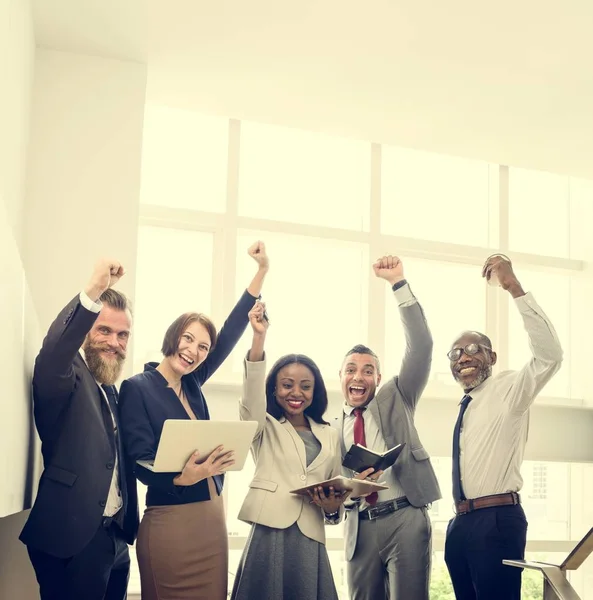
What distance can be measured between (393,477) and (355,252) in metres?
2.90

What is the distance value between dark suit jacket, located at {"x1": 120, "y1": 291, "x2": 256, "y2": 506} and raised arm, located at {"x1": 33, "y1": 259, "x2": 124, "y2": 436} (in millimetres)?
355

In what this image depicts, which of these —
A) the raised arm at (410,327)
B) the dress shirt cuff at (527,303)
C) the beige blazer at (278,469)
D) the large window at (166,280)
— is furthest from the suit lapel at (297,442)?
the large window at (166,280)

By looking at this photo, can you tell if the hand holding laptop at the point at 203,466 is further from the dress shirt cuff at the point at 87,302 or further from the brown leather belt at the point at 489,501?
the brown leather belt at the point at 489,501

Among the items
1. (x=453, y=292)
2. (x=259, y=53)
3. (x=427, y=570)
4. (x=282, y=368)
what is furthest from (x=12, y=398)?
(x=453, y=292)

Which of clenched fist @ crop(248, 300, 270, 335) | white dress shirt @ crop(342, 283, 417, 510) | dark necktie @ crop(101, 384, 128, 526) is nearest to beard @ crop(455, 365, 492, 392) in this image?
white dress shirt @ crop(342, 283, 417, 510)

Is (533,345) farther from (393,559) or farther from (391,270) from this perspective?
(393,559)

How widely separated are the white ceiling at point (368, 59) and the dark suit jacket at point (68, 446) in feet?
7.09

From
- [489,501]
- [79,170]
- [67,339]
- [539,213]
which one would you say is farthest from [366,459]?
[539,213]

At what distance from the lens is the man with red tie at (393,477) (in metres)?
3.29

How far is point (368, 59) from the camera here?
14.7ft

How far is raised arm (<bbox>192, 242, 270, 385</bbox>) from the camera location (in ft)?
10.8

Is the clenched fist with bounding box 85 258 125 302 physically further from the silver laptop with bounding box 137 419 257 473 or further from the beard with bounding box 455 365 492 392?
the beard with bounding box 455 365 492 392

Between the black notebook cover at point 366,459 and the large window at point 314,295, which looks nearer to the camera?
the black notebook cover at point 366,459

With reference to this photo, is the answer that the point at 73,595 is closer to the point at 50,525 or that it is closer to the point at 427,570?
the point at 50,525
